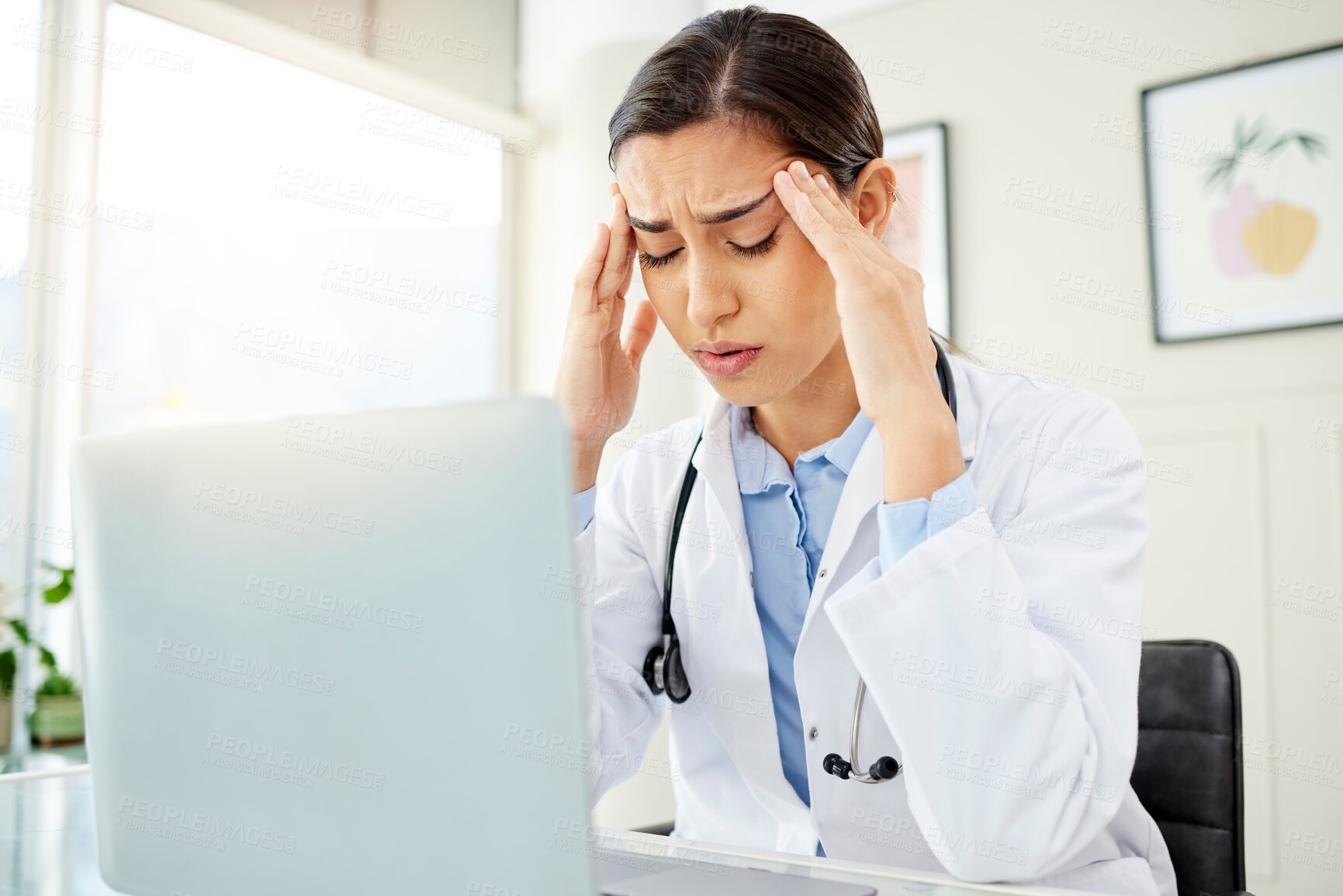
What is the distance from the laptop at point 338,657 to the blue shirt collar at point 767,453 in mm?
634

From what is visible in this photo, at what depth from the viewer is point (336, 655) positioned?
53 centimetres

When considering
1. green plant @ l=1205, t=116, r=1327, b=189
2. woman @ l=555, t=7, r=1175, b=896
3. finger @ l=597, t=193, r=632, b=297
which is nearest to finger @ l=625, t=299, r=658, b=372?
woman @ l=555, t=7, r=1175, b=896

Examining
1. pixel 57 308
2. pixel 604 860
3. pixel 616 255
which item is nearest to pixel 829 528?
pixel 616 255

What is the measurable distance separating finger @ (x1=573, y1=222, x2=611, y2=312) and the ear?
29cm

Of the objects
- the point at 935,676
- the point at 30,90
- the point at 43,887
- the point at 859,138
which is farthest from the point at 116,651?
the point at 30,90

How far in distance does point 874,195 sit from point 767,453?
0.34 metres

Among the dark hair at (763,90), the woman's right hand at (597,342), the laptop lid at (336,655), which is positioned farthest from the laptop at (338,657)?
the dark hair at (763,90)

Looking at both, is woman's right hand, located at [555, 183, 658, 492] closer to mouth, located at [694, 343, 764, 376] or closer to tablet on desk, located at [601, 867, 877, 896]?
mouth, located at [694, 343, 764, 376]

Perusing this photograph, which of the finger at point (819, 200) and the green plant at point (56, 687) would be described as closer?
the finger at point (819, 200)

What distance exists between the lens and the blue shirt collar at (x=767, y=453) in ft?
4.03

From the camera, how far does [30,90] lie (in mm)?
2535

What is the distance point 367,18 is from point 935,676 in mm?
Result: 3135

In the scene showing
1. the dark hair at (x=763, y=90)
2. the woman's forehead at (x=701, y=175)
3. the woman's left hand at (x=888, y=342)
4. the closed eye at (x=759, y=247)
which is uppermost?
the dark hair at (x=763, y=90)

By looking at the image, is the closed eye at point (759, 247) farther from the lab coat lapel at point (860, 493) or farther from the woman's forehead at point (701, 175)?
the lab coat lapel at point (860, 493)
